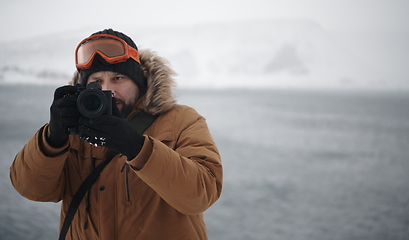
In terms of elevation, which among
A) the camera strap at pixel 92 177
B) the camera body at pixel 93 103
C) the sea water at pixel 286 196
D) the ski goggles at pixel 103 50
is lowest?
the sea water at pixel 286 196

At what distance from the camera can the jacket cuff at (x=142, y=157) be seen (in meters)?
0.73

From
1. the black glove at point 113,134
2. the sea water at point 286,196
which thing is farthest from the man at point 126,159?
the sea water at point 286,196

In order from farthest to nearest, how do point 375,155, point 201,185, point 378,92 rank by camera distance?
1. point 378,92
2. point 375,155
3. point 201,185

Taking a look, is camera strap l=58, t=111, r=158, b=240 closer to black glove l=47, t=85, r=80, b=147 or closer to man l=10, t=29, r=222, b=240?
man l=10, t=29, r=222, b=240

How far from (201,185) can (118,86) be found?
0.53 metres

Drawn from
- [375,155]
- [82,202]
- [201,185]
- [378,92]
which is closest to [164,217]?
[201,185]

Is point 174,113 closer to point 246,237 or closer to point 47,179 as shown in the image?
point 47,179

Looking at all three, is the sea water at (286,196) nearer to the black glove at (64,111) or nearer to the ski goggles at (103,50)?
the ski goggles at (103,50)

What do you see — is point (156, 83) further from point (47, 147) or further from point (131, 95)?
point (47, 147)

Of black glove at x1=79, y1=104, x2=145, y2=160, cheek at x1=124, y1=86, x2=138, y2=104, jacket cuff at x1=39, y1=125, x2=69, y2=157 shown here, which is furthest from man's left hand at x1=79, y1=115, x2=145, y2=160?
cheek at x1=124, y1=86, x2=138, y2=104

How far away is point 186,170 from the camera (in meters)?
0.77

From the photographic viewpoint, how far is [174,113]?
100cm

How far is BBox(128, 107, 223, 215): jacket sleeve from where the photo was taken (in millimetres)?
734

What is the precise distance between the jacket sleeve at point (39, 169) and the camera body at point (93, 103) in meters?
0.17
